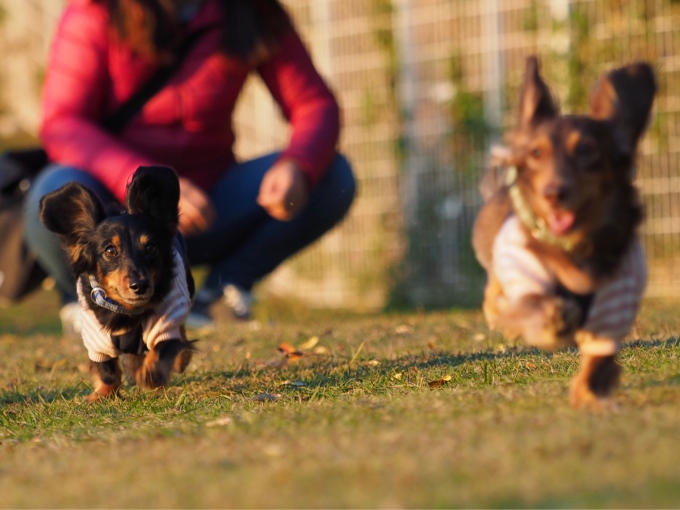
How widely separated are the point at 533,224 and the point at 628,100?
0.42 meters

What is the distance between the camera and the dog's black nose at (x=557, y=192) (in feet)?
6.89

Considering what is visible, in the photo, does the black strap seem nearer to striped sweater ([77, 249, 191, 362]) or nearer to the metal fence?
striped sweater ([77, 249, 191, 362])

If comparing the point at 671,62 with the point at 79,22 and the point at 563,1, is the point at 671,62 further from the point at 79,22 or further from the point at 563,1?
the point at 79,22

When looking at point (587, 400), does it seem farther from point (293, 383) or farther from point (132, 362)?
point (132, 362)

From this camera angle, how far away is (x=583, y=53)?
786 cm

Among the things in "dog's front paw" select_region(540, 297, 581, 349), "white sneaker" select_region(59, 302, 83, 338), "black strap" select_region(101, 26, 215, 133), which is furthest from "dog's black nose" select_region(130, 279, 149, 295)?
"black strap" select_region(101, 26, 215, 133)

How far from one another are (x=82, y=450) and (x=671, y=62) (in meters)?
6.85

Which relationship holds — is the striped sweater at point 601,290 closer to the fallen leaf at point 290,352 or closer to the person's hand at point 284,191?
the fallen leaf at point 290,352

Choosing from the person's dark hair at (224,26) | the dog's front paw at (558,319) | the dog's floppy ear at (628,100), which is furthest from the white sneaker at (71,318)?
the dog's floppy ear at (628,100)

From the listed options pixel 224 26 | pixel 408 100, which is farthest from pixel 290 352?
pixel 408 100

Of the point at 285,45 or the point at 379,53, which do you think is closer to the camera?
the point at 285,45

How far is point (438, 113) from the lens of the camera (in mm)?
8594

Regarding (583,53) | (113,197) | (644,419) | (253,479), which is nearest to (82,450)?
(253,479)

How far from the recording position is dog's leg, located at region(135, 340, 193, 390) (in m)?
3.11
